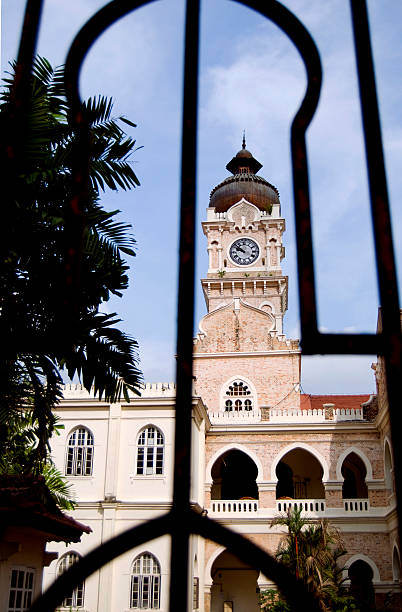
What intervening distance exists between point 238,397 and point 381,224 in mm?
24510

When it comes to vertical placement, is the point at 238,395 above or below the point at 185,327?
above

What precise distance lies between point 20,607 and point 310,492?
16.7 meters

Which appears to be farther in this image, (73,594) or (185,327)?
(73,594)

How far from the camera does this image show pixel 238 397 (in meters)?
25.5

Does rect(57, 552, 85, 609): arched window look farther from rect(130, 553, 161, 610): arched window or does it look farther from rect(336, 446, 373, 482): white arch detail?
rect(336, 446, 373, 482): white arch detail

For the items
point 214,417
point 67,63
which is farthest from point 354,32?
point 214,417

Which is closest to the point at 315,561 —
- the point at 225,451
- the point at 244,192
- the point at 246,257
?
the point at 225,451

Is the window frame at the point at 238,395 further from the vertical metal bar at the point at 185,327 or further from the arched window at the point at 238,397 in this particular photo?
the vertical metal bar at the point at 185,327

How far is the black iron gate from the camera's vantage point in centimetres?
100

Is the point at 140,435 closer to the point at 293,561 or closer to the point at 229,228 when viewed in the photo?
the point at 293,561

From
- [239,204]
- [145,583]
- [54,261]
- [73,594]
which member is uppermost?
[239,204]

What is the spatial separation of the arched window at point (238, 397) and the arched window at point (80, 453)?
21.0ft

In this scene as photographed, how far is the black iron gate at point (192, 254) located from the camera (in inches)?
Result: 39.6

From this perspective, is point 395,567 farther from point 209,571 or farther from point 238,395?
point 238,395
